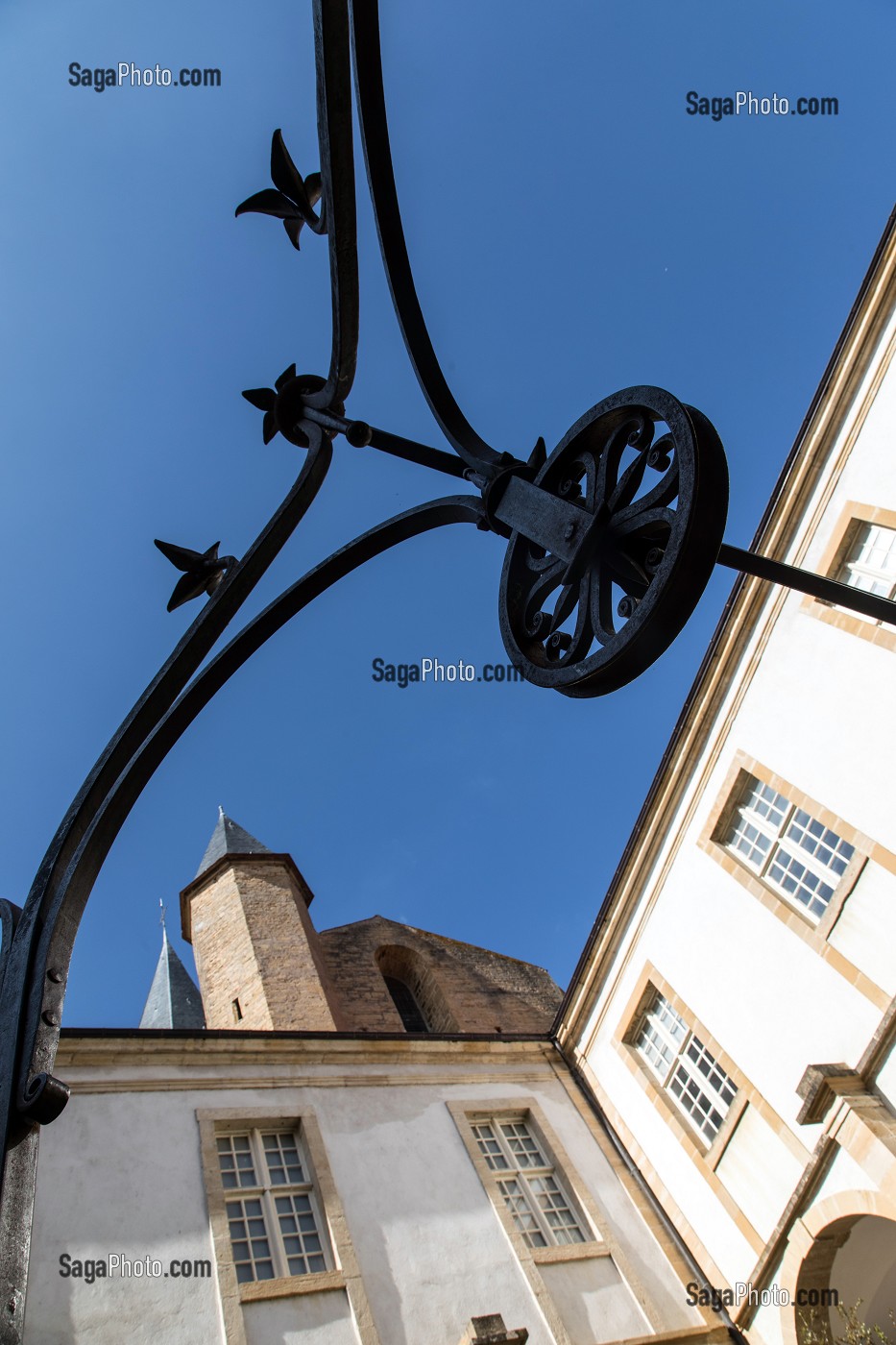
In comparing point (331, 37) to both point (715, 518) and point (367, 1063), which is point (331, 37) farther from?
point (367, 1063)

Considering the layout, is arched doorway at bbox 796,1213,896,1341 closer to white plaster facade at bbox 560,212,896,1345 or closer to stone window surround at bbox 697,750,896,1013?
white plaster facade at bbox 560,212,896,1345

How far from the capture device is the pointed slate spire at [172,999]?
25703mm

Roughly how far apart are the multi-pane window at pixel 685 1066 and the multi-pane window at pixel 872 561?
6.59 metres

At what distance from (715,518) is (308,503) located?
156cm

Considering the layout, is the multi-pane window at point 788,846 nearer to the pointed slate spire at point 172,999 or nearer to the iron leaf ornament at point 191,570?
the iron leaf ornament at point 191,570

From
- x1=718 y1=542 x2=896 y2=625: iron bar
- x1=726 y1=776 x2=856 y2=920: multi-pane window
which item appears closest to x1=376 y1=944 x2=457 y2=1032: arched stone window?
x1=726 y1=776 x2=856 y2=920: multi-pane window

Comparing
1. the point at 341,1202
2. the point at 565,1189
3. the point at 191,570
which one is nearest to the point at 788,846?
the point at 565,1189

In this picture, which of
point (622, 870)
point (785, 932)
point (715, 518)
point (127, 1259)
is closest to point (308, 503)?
point (715, 518)

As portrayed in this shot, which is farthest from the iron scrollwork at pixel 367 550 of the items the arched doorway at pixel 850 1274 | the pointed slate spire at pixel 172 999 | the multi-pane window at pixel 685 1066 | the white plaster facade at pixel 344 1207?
the pointed slate spire at pixel 172 999

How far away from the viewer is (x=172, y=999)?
26562 mm

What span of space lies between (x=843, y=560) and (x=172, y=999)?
23.0 metres

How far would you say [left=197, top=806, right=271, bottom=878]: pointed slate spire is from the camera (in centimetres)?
2148

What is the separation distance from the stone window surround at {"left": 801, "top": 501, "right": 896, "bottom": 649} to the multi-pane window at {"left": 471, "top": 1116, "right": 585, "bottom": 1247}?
27.8 ft

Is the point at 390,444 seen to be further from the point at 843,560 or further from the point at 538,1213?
the point at 538,1213
